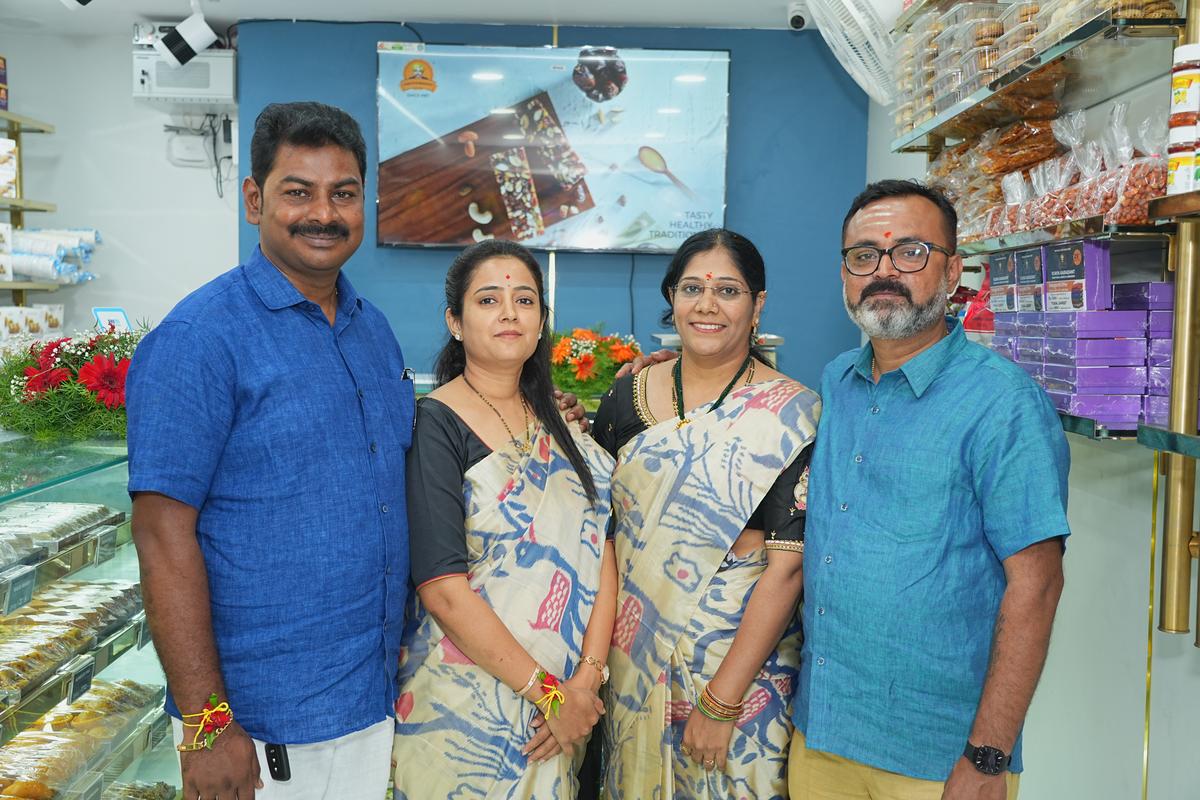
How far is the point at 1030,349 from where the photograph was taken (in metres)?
1.83

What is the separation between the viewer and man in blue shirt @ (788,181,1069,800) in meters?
1.44

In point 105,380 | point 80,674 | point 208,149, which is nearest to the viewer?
point 80,674

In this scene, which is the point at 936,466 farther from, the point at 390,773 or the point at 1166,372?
the point at 390,773

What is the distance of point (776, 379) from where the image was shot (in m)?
1.97

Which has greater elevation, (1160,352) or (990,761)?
(1160,352)

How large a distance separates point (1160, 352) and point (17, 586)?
209 cm

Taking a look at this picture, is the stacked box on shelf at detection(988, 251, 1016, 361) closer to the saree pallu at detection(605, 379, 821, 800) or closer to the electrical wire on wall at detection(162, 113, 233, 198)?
the saree pallu at detection(605, 379, 821, 800)

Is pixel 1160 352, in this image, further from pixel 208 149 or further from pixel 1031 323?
pixel 208 149

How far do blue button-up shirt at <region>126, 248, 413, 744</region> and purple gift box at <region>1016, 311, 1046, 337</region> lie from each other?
1277 mm

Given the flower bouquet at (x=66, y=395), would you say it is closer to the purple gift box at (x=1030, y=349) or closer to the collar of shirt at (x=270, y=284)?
the collar of shirt at (x=270, y=284)

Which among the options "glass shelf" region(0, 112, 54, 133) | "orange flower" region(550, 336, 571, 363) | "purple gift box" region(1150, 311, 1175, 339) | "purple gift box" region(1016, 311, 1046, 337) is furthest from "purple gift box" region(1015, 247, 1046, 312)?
"glass shelf" region(0, 112, 54, 133)

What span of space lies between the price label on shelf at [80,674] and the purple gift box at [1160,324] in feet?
7.15

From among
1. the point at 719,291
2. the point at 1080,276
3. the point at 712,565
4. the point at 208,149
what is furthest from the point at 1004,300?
the point at 208,149

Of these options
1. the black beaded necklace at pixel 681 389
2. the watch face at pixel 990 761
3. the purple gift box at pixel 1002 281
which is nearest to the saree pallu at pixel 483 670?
the black beaded necklace at pixel 681 389
